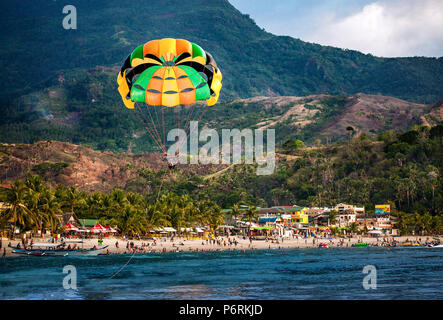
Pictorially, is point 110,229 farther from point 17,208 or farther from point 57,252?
point 57,252

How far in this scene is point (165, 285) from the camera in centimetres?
3559

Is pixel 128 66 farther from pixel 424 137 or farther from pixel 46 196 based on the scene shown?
pixel 424 137

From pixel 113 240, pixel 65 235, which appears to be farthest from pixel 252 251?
pixel 65 235

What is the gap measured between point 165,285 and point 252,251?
4398 cm

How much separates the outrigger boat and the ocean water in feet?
2.64

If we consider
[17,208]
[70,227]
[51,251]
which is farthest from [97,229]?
[51,251]

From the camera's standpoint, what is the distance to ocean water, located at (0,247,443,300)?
101ft

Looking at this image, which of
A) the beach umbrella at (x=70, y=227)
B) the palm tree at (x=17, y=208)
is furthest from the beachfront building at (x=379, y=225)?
the palm tree at (x=17, y=208)

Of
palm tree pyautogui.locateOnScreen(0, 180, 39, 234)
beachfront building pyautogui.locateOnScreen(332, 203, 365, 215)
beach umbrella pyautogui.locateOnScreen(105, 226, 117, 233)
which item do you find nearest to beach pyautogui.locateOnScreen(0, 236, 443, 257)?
beach umbrella pyautogui.locateOnScreen(105, 226, 117, 233)

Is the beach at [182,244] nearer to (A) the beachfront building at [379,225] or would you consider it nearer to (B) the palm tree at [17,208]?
(B) the palm tree at [17,208]

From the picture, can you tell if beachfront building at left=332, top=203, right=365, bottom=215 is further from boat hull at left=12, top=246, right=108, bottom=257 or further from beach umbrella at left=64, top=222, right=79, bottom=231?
boat hull at left=12, top=246, right=108, bottom=257

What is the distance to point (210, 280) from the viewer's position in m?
39.2

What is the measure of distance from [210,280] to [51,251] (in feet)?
77.6
